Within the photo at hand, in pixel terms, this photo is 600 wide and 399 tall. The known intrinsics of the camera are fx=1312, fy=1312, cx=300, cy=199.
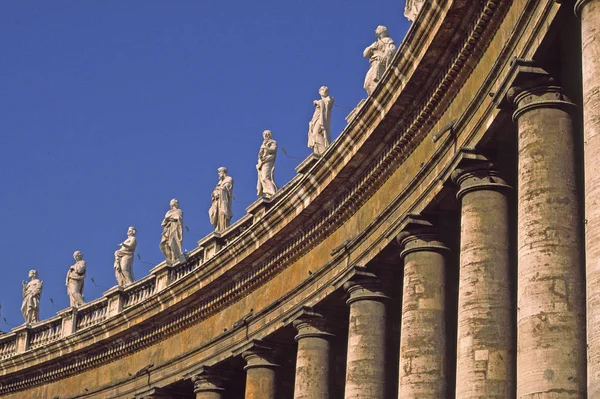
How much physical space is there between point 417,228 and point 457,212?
1.31 meters

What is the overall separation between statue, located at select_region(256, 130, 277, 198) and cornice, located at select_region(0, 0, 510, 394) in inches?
143

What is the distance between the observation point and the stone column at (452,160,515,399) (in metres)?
33.0

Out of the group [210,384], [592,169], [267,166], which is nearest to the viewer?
[592,169]

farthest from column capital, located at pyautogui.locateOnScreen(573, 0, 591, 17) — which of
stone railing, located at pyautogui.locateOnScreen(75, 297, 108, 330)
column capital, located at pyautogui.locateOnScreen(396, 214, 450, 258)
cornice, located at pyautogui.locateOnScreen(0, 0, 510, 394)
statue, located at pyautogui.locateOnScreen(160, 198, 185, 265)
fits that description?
stone railing, located at pyautogui.locateOnScreen(75, 297, 108, 330)

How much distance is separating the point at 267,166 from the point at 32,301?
27.3 metres

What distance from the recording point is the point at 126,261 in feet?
233

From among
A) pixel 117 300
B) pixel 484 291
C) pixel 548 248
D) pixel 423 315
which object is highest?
pixel 117 300

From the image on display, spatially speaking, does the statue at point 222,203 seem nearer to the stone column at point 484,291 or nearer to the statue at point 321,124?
the statue at point 321,124

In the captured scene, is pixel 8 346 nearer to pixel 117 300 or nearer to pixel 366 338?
pixel 117 300

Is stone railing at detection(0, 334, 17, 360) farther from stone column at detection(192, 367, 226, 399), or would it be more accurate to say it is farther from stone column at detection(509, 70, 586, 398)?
stone column at detection(509, 70, 586, 398)

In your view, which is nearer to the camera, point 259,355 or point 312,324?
point 312,324

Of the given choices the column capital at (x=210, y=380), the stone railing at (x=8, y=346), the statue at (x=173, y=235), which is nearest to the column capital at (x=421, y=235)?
the column capital at (x=210, y=380)

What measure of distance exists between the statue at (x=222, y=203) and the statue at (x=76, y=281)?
50.2 feet

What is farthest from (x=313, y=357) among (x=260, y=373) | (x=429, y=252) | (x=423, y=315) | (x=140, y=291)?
(x=140, y=291)
